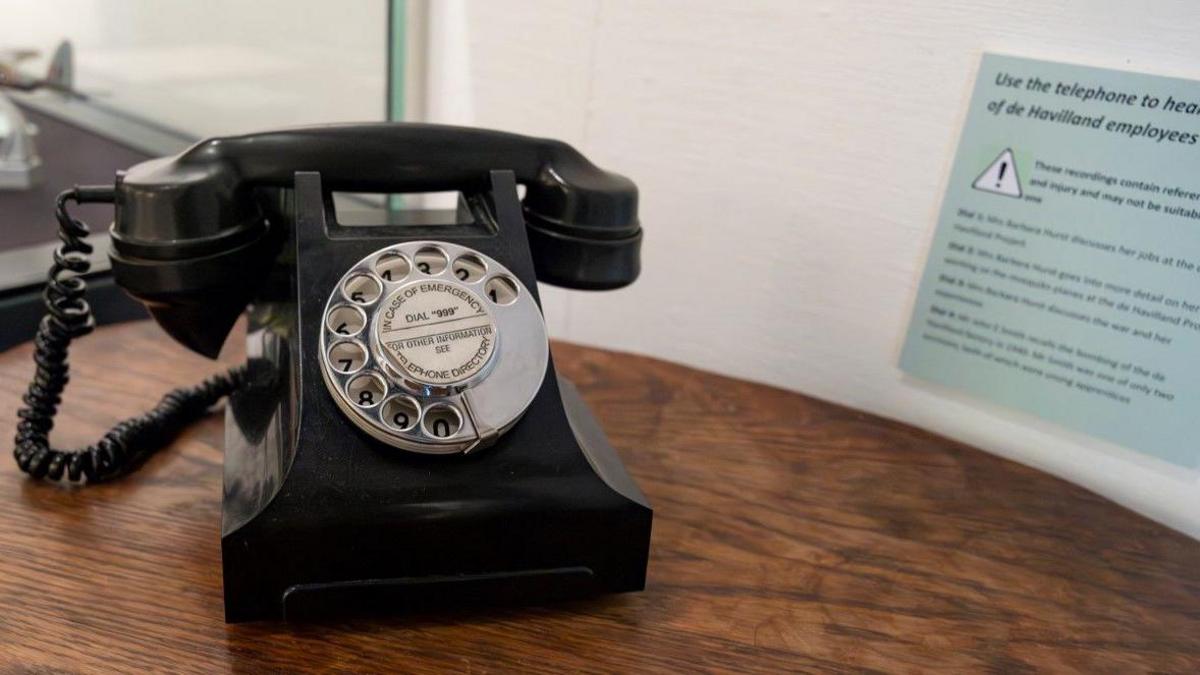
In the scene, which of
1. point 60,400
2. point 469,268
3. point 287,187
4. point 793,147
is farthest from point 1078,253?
point 60,400

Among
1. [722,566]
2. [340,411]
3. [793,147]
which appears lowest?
[722,566]

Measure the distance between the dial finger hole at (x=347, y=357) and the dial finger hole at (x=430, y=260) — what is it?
0.07m

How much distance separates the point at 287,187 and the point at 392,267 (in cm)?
11

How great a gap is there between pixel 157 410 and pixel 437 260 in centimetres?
30

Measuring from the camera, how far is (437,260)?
2.04 feet

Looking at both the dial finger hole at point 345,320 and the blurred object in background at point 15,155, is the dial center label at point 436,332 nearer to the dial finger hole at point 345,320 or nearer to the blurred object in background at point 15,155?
the dial finger hole at point 345,320

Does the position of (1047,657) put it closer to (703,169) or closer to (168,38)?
(703,169)

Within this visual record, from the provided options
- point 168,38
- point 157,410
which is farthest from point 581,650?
point 168,38

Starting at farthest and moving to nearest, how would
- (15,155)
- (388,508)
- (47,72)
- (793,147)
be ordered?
1. (47,72)
2. (15,155)
3. (793,147)
4. (388,508)

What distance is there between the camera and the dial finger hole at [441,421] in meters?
0.57

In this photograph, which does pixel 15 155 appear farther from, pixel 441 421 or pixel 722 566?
pixel 722 566

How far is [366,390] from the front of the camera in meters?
0.57

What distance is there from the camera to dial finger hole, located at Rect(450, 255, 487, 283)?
616 mm

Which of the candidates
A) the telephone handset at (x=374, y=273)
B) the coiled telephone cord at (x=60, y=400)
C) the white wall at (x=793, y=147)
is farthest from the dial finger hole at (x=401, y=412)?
the white wall at (x=793, y=147)
